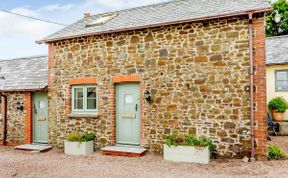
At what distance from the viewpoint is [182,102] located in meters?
8.10

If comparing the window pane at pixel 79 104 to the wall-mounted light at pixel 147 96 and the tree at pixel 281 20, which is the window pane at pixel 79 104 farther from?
the tree at pixel 281 20

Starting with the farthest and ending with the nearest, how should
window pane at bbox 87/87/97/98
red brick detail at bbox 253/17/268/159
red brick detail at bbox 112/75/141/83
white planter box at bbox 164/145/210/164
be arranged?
window pane at bbox 87/87/97/98, red brick detail at bbox 112/75/141/83, white planter box at bbox 164/145/210/164, red brick detail at bbox 253/17/268/159

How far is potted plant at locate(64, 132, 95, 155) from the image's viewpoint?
8953mm

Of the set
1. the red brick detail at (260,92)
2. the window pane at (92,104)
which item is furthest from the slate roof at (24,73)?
the red brick detail at (260,92)

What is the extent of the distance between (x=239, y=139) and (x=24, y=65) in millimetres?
11051

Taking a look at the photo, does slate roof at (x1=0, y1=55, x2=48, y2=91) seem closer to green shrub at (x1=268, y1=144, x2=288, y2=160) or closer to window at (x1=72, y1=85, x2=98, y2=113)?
window at (x1=72, y1=85, x2=98, y2=113)

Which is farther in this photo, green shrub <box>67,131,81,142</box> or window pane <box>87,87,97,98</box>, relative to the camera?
window pane <box>87,87,97,98</box>

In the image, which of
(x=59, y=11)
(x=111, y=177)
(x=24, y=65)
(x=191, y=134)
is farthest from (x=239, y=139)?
(x=59, y=11)

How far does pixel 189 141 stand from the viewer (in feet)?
24.9

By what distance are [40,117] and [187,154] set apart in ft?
21.7

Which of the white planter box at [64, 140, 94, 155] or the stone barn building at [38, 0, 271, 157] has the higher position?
the stone barn building at [38, 0, 271, 157]

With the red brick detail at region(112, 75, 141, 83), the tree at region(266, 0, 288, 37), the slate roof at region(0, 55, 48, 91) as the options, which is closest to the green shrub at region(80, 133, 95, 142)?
the red brick detail at region(112, 75, 141, 83)

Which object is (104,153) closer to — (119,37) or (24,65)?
(119,37)

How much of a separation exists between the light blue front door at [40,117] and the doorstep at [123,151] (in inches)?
135
